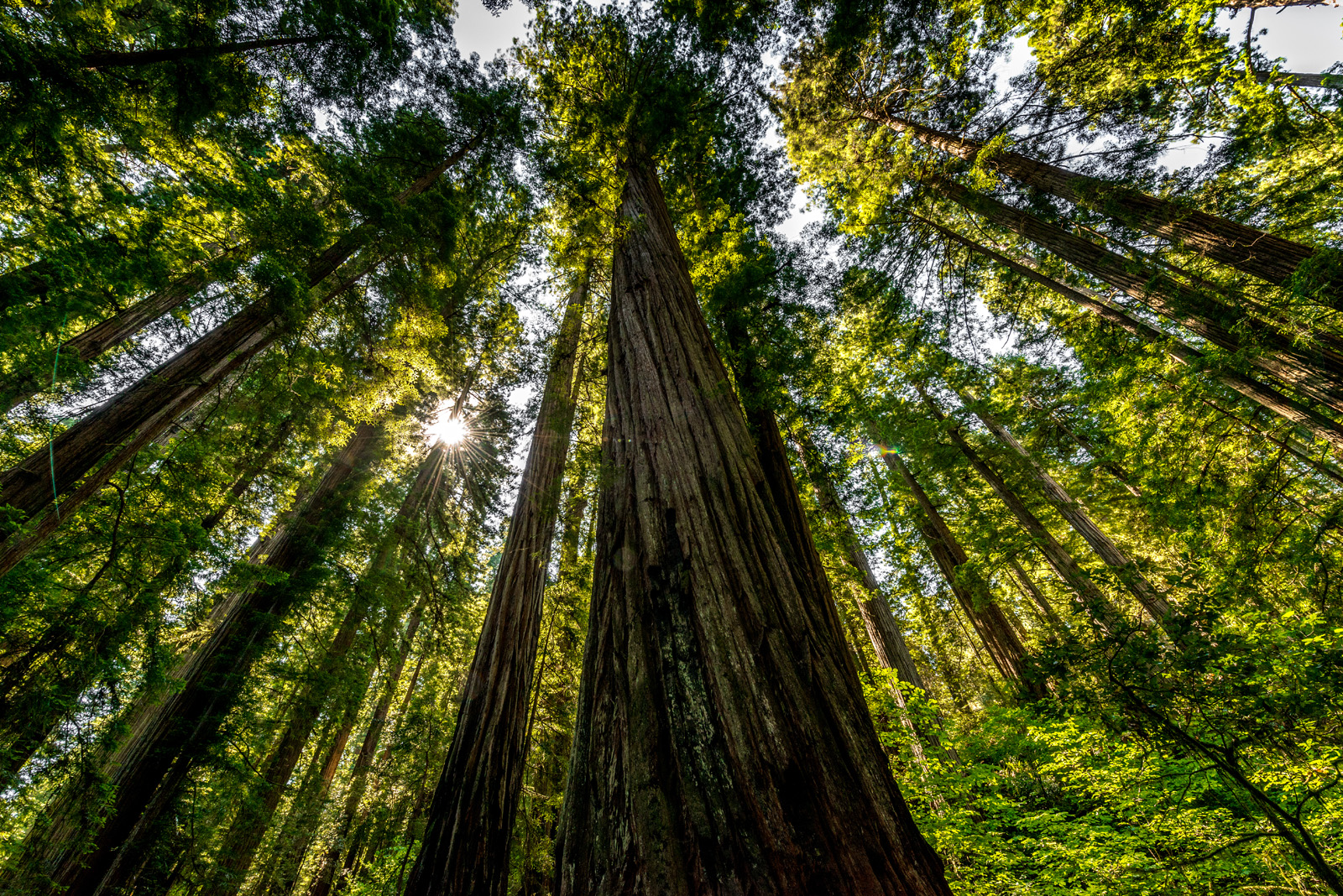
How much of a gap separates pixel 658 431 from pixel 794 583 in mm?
683

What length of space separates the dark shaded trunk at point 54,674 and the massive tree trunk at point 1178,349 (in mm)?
11309

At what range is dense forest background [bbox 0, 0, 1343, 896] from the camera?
4.21 feet

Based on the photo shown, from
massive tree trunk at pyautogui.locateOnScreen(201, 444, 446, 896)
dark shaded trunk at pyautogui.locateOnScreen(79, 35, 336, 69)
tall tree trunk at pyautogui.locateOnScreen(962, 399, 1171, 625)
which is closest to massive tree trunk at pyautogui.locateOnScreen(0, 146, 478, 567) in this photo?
dark shaded trunk at pyautogui.locateOnScreen(79, 35, 336, 69)

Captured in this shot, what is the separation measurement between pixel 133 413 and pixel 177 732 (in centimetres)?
420

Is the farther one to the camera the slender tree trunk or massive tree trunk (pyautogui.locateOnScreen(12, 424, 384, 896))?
the slender tree trunk

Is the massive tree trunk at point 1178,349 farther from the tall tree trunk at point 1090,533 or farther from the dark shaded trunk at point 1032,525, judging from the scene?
the dark shaded trunk at point 1032,525

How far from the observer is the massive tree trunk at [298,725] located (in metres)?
5.84

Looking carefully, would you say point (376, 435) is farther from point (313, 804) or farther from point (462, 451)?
point (313, 804)

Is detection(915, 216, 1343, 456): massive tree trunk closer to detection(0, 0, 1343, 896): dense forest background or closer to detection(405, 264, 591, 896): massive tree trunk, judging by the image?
detection(0, 0, 1343, 896): dense forest background

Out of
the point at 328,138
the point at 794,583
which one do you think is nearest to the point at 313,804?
the point at 328,138

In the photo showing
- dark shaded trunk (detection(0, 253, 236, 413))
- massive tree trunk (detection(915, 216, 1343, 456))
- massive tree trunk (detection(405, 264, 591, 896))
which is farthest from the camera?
massive tree trunk (detection(915, 216, 1343, 456))

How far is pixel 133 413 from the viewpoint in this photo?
369 cm

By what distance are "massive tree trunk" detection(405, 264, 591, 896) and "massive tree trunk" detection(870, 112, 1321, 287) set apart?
19.7ft

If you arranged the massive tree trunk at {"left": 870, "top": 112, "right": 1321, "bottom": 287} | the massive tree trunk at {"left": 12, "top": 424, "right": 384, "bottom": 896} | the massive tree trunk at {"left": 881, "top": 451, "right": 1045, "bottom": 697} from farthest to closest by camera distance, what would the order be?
the massive tree trunk at {"left": 881, "top": 451, "right": 1045, "bottom": 697}
the massive tree trunk at {"left": 12, "top": 424, "right": 384, "bottom": 896}
the massive tree trunk at {"left": 870, "top": 112, "right": 1321, "bottom": 287}
